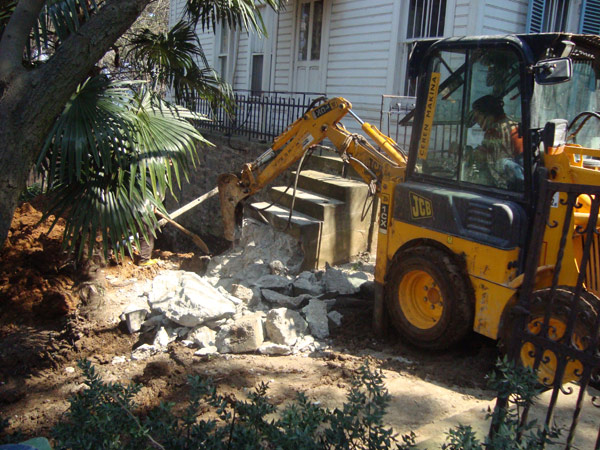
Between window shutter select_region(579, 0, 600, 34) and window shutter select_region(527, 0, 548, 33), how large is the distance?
2.66ft

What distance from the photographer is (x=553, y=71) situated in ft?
13.1

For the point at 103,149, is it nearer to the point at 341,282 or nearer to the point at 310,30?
the point at 341,282

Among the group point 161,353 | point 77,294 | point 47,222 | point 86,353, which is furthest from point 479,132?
point 47,222

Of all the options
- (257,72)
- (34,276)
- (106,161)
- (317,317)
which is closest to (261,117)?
(257,72)

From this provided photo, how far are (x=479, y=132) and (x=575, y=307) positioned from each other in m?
2.56

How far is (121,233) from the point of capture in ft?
16.2

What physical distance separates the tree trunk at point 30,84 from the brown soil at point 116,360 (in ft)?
7.54

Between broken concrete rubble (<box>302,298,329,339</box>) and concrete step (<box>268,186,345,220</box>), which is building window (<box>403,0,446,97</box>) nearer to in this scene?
concrete step (<box>268,186,345,220</box>)

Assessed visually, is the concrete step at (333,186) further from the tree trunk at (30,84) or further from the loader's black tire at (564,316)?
the tree trunk at (30,84)

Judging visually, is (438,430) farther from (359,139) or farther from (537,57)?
(359,139)

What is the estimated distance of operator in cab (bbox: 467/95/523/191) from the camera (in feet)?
14.5

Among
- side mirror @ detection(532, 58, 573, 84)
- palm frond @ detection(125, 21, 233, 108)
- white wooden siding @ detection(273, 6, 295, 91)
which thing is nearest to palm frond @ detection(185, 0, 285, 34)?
palm frond @ detection(125, 21, 233, 108)

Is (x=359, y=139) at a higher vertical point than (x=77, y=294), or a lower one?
higher

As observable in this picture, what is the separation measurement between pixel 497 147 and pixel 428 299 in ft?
5.15
